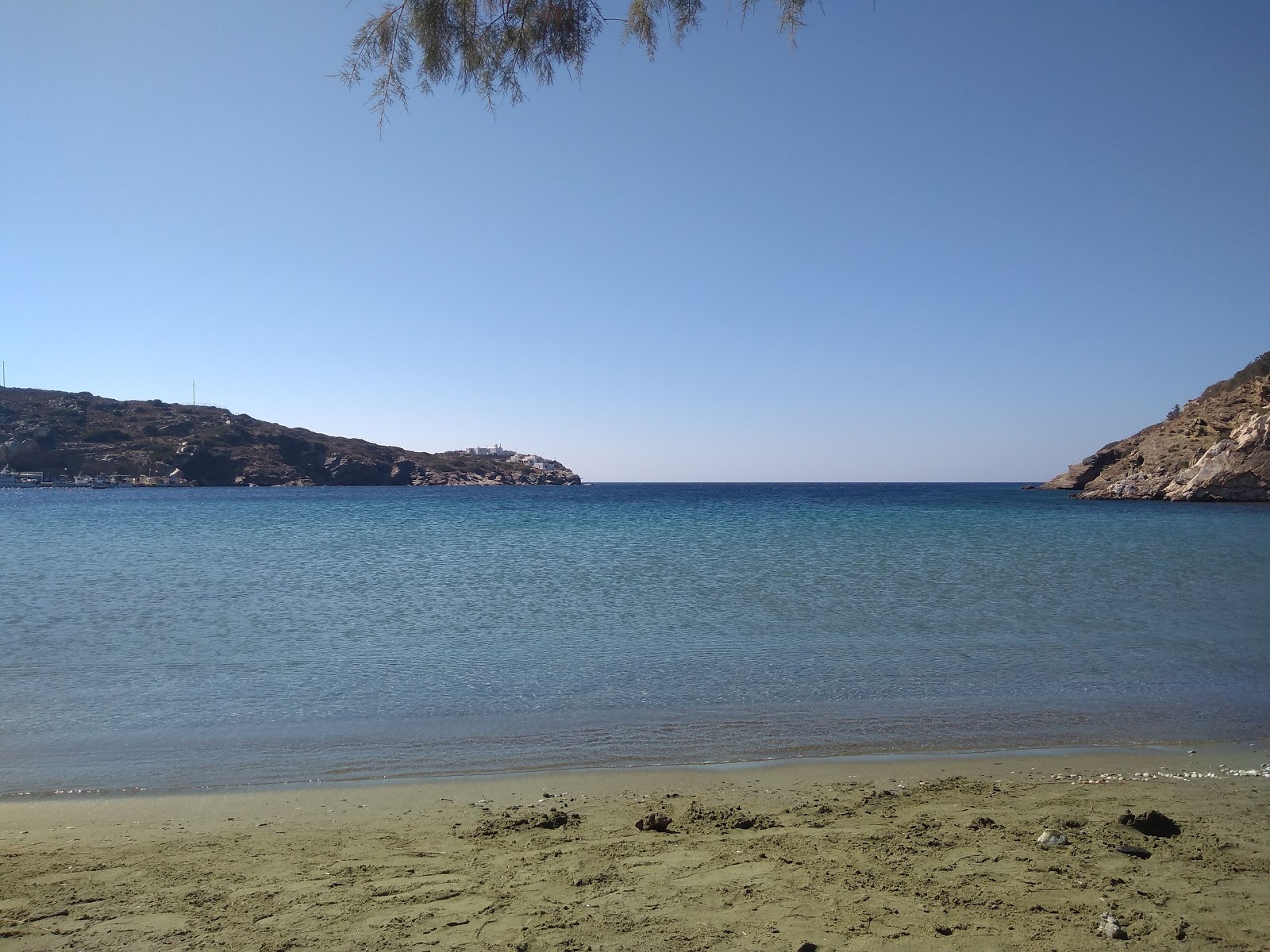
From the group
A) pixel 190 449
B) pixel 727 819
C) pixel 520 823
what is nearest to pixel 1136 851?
pixel 727 819

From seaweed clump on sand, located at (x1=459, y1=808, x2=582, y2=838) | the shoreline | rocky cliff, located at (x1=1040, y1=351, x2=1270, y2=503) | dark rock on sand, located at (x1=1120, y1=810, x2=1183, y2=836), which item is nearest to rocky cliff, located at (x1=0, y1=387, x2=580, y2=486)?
rocky cliff, located at (x1=1040, y1=351, x2=1270, y2=503)

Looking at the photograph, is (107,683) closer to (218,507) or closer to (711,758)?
(711,758)

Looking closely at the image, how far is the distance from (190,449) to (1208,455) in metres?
104

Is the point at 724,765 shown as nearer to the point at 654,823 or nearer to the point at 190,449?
the point at 654,823

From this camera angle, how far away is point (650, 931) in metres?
3.44

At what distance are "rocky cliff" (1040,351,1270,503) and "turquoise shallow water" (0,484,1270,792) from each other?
2971cm

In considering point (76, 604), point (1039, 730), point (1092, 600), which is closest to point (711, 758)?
point (1039, 730)

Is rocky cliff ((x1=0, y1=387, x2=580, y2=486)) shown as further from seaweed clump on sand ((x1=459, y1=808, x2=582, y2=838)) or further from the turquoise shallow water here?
seaweed clump on sand ((x1=459, y1=808, x2=582, y2=838))

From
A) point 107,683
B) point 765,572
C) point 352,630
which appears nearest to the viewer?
point 107,683

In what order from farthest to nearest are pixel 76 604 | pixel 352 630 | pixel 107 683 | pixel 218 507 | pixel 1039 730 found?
pixel 218 507 < pixel 76 604 < pixel 352 630 < pixel 107 683 < pixel 1039 730

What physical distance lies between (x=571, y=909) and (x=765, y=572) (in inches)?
573

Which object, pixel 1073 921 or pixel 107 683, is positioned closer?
pixel 1073 921

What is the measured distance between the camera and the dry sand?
3.46 meters

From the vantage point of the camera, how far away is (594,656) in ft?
32.9
